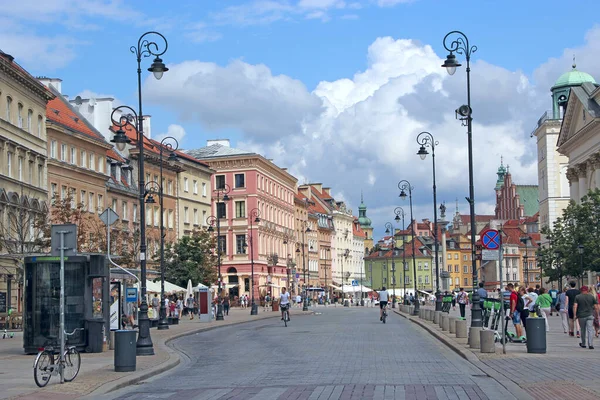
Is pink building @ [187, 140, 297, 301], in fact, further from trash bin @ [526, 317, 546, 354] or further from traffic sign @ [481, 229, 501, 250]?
trash bin @ [526, 317, 546, 354]

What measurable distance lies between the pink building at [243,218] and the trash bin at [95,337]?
73265mm

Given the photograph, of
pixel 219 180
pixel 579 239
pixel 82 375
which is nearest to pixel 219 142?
pixel 219 180

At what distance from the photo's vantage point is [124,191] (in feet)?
240

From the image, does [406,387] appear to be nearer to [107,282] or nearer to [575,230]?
[107,282]

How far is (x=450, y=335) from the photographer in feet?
105

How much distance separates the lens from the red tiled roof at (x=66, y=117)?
207 ft

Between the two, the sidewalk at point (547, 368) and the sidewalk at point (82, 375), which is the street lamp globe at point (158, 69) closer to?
the sidewalk at point (82, 375)

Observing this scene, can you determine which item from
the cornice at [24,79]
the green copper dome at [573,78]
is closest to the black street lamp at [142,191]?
the cornice at [24,79]

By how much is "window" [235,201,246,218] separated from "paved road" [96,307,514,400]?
239 ft

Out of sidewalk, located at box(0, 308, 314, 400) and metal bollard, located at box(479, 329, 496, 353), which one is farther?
metal bollard, located at box(479, 329, 496, 353)

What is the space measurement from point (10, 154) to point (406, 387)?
40.7m

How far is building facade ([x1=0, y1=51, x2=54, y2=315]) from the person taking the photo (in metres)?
49.4

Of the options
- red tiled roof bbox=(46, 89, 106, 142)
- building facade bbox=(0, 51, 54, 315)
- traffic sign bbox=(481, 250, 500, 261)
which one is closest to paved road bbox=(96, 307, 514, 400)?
traffic sign bbox=(481, 250, 500, 261)

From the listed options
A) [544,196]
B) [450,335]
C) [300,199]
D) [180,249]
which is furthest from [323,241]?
[450,335]
